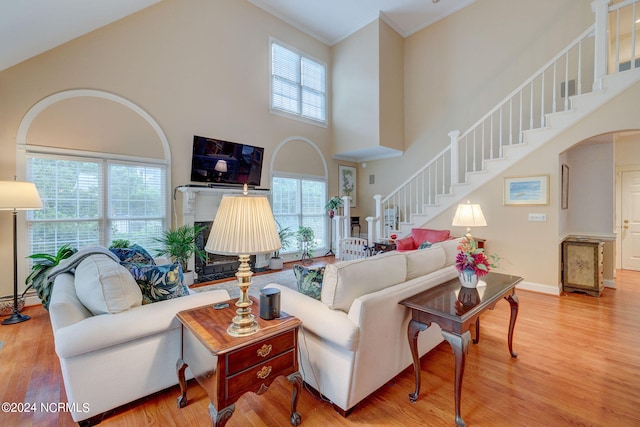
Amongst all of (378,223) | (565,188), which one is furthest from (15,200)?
(565,188)

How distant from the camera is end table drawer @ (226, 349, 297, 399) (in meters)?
1.38

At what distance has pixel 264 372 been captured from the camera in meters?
1.49

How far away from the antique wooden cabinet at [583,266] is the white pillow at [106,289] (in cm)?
542

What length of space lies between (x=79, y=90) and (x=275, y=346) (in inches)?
182

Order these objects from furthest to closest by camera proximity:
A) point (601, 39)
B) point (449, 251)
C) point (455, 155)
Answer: point (455, 155) < point (601, 39) < point (449, 251)

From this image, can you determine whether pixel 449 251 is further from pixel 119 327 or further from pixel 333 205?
pixel 333 205

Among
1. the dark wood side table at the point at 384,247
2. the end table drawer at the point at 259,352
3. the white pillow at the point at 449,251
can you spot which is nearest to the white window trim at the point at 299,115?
the dark wood side table at the point at 384,247

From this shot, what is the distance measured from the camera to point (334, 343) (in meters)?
1.70

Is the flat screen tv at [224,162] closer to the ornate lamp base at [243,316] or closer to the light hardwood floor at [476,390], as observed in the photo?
the light hardwood floor at [476,390]

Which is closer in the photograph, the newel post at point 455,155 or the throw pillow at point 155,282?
the throw pillow at point 155,282

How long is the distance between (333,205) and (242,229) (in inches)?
217

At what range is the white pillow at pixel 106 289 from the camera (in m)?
1.68

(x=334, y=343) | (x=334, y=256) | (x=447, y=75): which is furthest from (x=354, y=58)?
(x=334, y=343)

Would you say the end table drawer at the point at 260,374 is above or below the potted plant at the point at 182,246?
below
